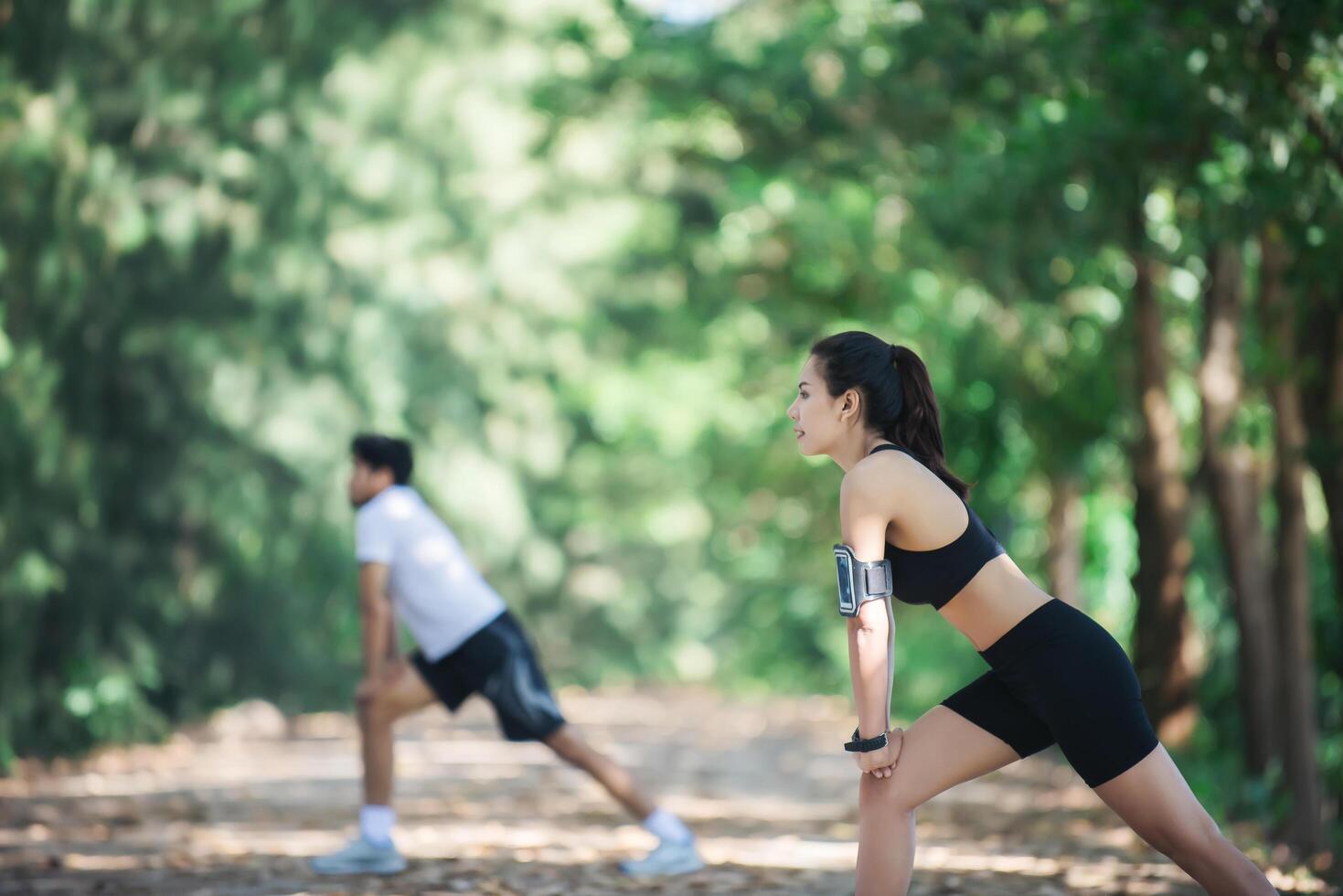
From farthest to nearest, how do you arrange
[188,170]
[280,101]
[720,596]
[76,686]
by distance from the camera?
[720,596] → [280,101] → [188,170] → [76,686]

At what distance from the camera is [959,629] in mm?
4715

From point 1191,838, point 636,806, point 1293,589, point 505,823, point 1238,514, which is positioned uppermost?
point 1238,514

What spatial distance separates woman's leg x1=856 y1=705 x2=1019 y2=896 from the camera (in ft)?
15.4

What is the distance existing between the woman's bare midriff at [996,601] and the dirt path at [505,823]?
2.59 m

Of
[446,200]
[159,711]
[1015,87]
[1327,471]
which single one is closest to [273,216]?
[446,200]

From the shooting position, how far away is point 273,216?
52.4 ft

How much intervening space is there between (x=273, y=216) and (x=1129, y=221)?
29.6 ft

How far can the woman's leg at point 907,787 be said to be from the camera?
4707 millimetres

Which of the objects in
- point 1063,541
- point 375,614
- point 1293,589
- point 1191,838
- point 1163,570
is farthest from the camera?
point 1063,541

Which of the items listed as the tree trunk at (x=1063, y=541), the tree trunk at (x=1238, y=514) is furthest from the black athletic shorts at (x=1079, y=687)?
the tree trunk at (x=1063, y=541)

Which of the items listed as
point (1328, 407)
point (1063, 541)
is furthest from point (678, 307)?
point (1328, 407)

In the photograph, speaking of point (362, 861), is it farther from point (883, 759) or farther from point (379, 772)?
point (883, 759)

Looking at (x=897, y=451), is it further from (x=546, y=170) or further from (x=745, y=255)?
(x=546, y=170)

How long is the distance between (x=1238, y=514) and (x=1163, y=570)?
157cm
